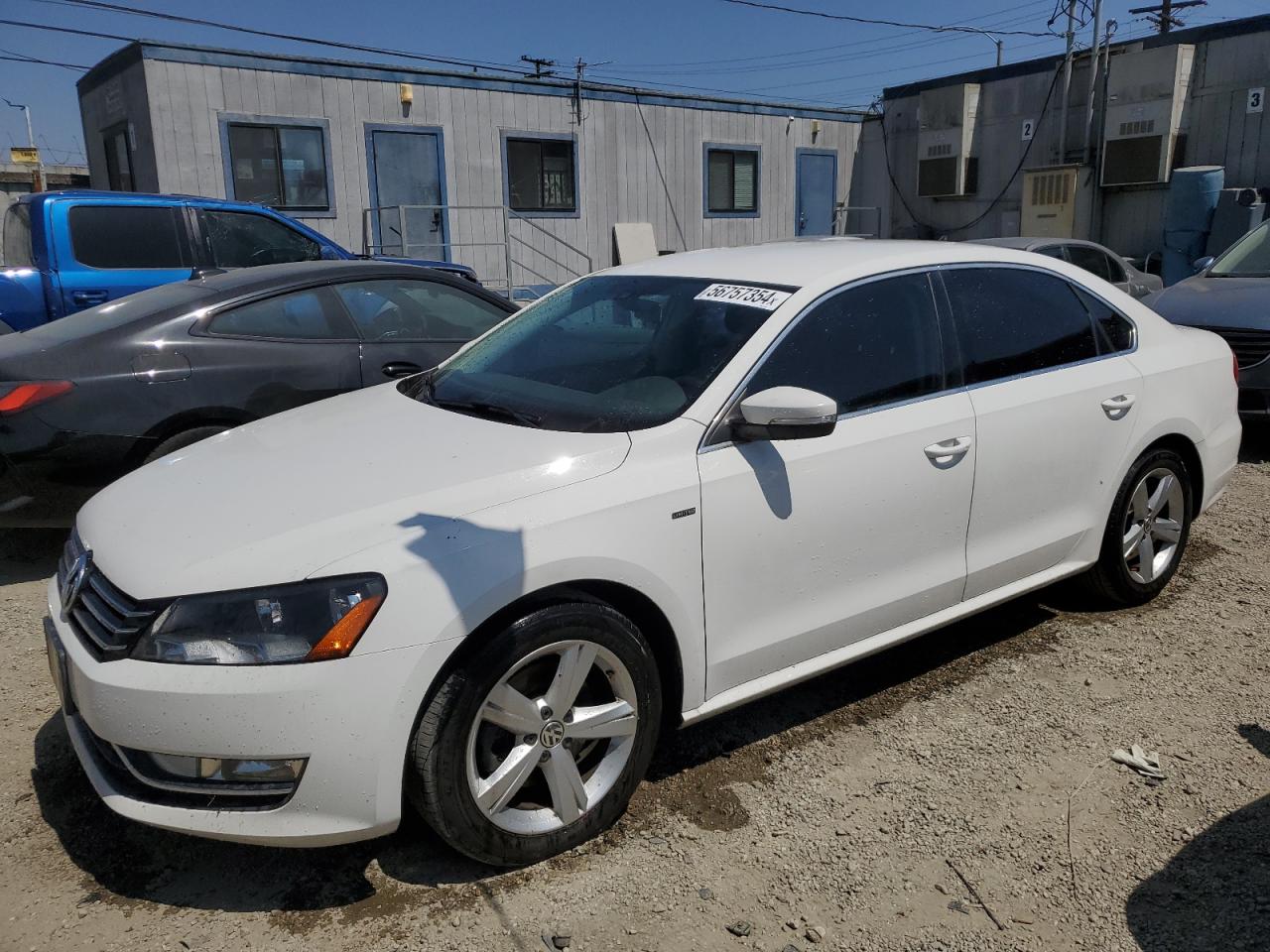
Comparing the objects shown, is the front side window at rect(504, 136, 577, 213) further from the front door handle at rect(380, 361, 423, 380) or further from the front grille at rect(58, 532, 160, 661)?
the front grille at rect(58, 532, 160, 661)

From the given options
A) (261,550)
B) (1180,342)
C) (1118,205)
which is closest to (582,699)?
(261,550)

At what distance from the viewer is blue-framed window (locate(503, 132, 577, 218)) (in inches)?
629

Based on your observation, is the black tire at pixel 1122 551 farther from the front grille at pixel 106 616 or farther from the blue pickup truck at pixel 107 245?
the blue pickup truck at pixel 107 245

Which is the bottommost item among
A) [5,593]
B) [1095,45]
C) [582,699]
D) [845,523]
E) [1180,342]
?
[5,593]

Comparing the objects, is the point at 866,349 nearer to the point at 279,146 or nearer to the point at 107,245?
the point at 107,245

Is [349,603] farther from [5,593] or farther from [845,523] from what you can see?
[5,593]

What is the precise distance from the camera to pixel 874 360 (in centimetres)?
328

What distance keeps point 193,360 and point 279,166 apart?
1035 cm

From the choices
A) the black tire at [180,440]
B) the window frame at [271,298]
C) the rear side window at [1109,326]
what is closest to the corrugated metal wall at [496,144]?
the window frame at [271,298]

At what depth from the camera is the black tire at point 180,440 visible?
4.62 m

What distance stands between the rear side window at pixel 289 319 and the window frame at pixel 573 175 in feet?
36.1

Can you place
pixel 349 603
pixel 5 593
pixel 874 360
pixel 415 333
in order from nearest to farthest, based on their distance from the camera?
pixel 349 603 → pixel 874 360 → pixel 5 593 → pixel 415 333

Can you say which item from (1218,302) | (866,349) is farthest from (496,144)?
(866,349)

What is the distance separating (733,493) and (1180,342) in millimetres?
2625
